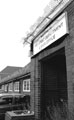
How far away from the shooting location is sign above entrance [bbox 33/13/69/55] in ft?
12.7

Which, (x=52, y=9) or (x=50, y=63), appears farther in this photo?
(x=50, y=63)

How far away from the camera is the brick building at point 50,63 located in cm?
420

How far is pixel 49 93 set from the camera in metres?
5.25

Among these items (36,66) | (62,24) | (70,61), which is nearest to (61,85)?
(36,66)

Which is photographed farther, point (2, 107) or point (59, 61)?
point (2, 107)

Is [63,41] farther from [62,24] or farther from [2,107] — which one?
[2,107]

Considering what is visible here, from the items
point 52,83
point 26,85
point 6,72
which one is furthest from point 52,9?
point 6,72

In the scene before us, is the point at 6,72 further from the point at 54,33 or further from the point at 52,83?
the point at 54,33

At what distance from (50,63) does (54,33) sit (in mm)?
1556

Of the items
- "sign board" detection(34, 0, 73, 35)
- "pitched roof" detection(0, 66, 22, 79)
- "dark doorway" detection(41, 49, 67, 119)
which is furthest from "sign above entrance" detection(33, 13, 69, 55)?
"pitched roof" detection(0, 66, 22, 79)

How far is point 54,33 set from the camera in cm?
427

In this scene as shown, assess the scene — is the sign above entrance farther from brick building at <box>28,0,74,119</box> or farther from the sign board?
the sign board

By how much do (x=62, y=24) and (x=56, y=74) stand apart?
2217 millimetres

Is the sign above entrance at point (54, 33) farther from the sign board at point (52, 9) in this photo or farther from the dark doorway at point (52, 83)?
the dark doorway at point (52, 83)
